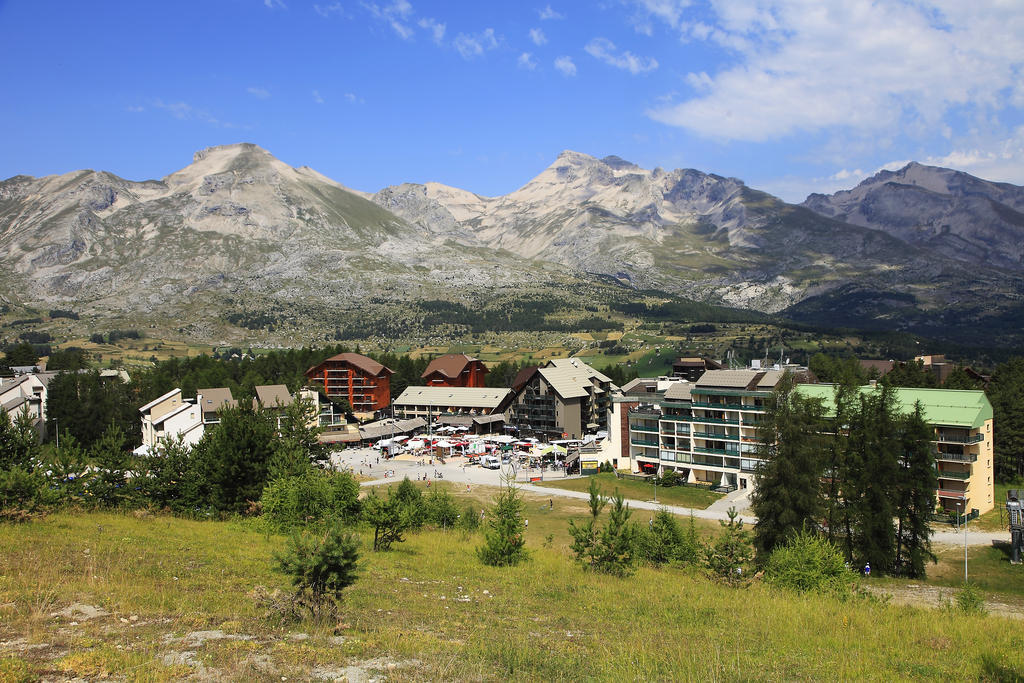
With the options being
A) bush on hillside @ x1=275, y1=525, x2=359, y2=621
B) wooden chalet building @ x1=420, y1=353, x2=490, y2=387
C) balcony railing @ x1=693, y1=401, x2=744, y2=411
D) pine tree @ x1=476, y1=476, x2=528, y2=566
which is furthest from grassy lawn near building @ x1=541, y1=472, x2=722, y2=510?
wooden chalet building @ x1=420, y1=353, x2=490, y2=387

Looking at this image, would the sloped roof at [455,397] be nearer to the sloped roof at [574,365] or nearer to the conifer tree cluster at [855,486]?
the sloped roof at [574,365]

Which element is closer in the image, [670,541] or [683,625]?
[683,625]

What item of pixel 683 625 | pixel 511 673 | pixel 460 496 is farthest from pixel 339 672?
pixel 460 496

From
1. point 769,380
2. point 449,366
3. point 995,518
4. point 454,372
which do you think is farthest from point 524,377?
point 995,518

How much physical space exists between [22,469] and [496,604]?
737 inches

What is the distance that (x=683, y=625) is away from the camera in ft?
51.2

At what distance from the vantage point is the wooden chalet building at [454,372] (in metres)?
113

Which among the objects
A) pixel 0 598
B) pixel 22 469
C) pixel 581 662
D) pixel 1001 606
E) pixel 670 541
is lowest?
pixel 1001 606

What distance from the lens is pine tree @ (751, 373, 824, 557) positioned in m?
34.6

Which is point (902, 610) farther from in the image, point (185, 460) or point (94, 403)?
point (94, 403)

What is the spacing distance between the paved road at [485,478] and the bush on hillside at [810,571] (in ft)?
80.4

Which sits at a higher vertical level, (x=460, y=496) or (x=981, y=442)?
(x=981, y=442)

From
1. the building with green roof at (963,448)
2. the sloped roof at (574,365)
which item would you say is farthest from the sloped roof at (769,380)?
the sloped roof at (574,365)

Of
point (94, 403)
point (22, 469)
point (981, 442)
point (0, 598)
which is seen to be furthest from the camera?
point (94, 403)
